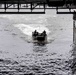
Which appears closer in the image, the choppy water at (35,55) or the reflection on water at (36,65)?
the reflection on water at (36,65)

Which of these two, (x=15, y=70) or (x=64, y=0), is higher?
(x=64, y=0)

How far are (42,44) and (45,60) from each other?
24.1 metres

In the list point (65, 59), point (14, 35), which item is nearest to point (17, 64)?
point (65, 59)

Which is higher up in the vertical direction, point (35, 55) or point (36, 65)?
point (35, 55)

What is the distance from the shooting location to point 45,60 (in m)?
63.1

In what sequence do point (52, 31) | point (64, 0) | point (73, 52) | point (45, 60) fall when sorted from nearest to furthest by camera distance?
point (64, 0)
point (45, 60)
point (73, 52)
point (52, 31)

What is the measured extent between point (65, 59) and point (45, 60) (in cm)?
416

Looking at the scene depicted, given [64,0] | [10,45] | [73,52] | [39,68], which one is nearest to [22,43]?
[10,45]

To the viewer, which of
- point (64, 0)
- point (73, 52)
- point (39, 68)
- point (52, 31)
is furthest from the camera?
point (52, 31)

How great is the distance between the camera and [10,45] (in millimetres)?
83938

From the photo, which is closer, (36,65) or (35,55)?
(36,65)

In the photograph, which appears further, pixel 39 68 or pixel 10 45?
pixel 10 45

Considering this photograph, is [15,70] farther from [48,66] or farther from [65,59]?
[65,59]

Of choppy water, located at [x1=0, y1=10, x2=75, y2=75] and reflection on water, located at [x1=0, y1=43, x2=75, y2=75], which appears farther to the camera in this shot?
choppy water, located at [x1=0, y1=10, x2=75, y2=75]
